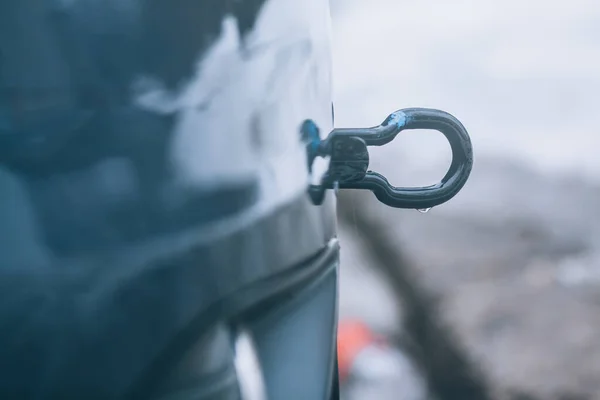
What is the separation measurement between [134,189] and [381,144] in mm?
117

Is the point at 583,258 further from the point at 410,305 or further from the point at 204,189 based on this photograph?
the point at 204,189

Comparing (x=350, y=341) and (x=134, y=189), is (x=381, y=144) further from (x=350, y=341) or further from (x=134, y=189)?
(x=350, y=341)

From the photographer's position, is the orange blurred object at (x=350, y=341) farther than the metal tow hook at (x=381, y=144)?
Yes

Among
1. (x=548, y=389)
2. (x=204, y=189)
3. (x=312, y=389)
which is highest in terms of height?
(x=204, y=189)

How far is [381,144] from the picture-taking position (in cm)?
27

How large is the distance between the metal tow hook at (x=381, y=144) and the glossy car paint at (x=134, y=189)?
0.04 metres

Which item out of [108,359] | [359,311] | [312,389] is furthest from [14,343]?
[359,311]

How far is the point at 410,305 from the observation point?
686mm

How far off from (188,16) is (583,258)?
0.60 metres

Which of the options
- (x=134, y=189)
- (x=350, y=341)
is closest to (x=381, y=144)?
(x=134, y=189)

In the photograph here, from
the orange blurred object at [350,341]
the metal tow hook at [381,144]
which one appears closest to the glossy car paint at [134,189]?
the metal tow hook at [381,144]

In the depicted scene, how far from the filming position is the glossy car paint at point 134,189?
0.19m

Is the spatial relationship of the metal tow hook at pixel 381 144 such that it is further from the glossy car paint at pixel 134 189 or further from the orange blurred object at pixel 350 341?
the orange blurred object at pixel 350 341

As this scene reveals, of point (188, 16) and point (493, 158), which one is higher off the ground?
point (188, 16)
